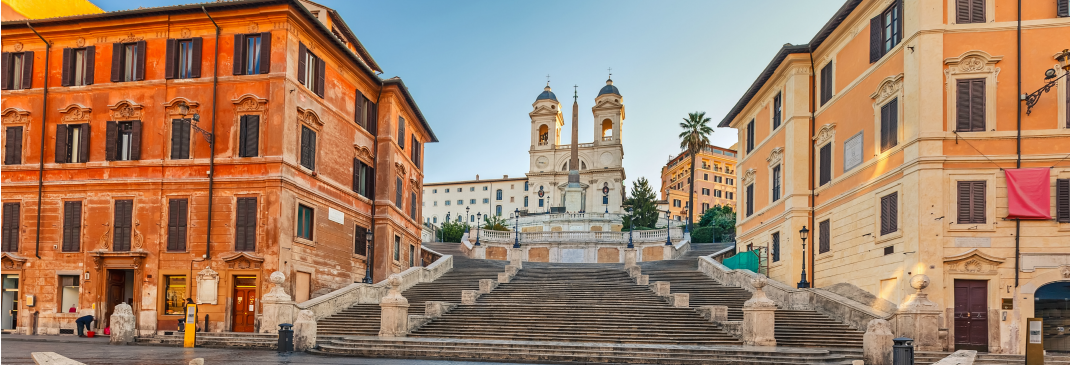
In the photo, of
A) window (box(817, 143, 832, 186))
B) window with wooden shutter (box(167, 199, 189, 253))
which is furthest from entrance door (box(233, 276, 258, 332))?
window (box(817, 143, 832, 186))

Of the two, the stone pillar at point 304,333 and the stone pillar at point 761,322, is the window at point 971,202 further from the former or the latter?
the stone pillar at point 304,333

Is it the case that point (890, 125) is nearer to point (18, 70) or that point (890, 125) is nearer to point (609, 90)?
point (18, 70)

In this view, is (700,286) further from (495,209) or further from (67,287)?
(495,209)

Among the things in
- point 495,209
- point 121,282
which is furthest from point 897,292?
point 495,209

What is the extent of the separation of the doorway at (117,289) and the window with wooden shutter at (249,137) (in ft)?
21.7

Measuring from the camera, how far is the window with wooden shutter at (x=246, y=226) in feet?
89.1

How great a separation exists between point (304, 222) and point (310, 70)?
5.86 meters

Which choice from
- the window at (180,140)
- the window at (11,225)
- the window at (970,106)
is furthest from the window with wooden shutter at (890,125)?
the window at (11,225)

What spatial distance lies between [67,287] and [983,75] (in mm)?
31273

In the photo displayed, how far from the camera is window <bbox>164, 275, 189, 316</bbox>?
90.3 feet

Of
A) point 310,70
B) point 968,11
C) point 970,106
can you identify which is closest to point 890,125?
point 970,106

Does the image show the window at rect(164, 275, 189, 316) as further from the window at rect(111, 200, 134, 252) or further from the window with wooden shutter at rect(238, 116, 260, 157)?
the window with wooden shutter at rect(238, 116, 260, 157)

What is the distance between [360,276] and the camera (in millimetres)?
34250

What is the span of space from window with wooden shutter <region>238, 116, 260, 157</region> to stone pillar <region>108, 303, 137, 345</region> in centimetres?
670
